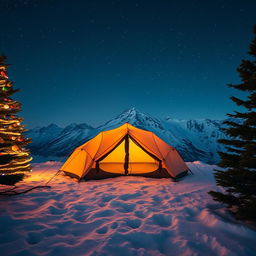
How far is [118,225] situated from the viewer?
4473mm

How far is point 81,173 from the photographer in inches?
350

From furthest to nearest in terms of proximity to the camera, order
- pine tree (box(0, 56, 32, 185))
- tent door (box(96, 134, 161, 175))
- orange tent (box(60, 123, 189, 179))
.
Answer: tent door (box(96, 134, 161, 175)) < orange tent (box(60, 123, 189, 179)) < pine tree (box(0, 56, 32, 185))

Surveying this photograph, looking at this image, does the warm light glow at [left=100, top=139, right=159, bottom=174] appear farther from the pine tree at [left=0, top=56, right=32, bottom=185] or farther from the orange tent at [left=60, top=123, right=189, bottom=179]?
the pine tree at [left=0, top=56, right=32, bottom=185]

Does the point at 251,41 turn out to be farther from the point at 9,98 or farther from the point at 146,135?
the point at 9,98

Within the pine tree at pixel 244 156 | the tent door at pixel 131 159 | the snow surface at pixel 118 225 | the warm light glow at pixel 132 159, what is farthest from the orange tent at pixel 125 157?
the pine tree at pixel 244 156

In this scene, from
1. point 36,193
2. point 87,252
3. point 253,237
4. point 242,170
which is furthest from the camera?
point 36,193

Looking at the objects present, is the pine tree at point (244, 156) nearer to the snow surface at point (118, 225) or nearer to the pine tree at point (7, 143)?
the snow surface at point (118, 225)

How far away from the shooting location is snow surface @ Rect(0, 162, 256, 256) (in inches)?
143

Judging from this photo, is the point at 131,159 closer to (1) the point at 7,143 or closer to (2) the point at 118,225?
(1) the point at 7,143

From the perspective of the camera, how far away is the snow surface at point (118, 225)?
3623mm

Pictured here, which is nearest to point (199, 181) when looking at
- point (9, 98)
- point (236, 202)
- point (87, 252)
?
point (236, 202)

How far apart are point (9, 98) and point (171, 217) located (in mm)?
8522

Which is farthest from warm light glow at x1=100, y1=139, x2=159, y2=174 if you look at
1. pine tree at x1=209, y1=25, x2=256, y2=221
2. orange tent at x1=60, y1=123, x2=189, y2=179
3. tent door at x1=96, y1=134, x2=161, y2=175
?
pine tree at x1=209, y1=25, x2=256, y2=221

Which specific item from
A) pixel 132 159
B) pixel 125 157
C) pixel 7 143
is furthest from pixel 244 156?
pixel 132 159
